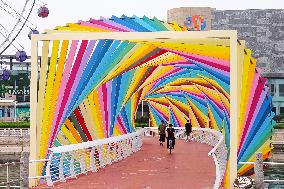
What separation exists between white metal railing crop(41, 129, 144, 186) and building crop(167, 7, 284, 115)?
60.3m

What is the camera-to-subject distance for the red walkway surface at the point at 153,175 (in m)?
15.4

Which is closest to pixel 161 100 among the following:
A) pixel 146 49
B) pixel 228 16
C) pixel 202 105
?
pixel 202 105

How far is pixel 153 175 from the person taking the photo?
17953 mm

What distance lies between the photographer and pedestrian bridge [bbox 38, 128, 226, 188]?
51.6ft

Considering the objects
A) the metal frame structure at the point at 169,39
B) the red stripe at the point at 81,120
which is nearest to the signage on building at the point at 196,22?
the red stripe at the point at 81,120

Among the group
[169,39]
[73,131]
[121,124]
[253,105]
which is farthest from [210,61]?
[121,124]

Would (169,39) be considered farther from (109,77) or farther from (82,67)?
(109,77)

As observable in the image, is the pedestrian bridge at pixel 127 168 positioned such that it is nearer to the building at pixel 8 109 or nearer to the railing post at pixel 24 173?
the railing post at pixel 24 173

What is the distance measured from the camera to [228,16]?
93188 mm

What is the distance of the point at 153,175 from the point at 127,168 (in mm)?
2386

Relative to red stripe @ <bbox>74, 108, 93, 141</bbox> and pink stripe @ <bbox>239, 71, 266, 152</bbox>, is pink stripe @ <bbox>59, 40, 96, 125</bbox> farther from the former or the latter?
pink stripe @ <bbox>239, 71, 266, 152</bbox>

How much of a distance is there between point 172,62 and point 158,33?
874 cm

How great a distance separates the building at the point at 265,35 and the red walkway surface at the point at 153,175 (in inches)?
2567

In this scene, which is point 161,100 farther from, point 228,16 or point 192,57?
point 228,16
